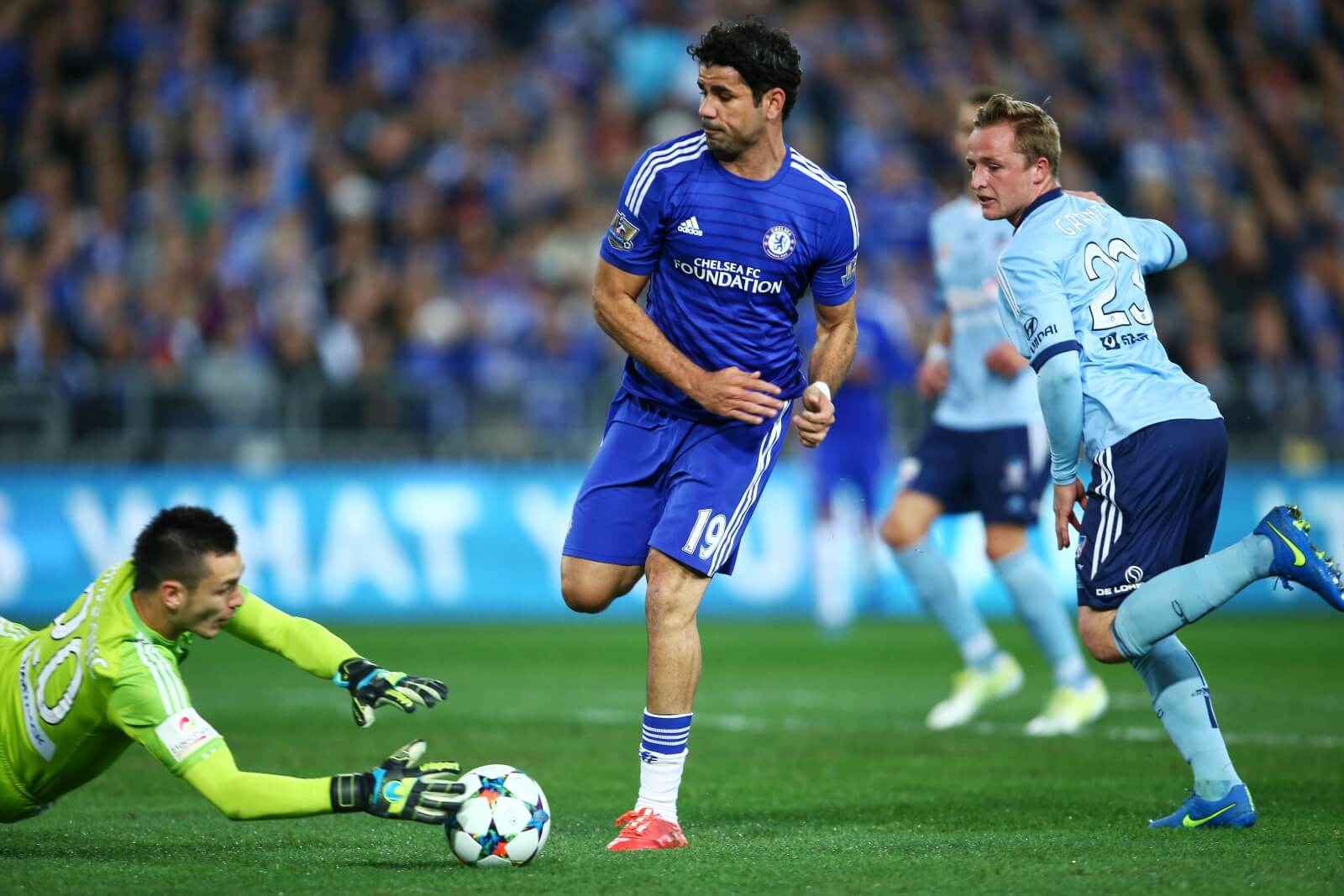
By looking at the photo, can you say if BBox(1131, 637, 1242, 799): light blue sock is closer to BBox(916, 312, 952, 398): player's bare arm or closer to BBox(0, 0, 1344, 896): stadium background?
BBox(0, 0, 1344, 896): stadium background

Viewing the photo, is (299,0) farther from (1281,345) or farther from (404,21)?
(1281,345)

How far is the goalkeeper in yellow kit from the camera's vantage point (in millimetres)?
4793

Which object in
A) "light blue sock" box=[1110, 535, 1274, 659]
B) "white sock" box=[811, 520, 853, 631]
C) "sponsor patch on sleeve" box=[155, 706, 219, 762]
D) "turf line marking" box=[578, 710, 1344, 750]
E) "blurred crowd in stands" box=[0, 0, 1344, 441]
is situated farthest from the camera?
"blurred crowd in stands" box=[0, 0, 1344, 441]

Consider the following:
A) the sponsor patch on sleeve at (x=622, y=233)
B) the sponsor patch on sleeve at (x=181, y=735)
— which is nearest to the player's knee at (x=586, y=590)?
the sponsor patch on sleeve at (x=622, y=233)

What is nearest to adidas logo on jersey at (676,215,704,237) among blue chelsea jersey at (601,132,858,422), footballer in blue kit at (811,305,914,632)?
blue chelsea jersey at (601,132,858,422)

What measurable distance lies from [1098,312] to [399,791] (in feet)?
9.48

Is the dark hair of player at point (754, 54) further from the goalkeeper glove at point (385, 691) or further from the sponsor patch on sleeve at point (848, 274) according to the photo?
the goalkeeper glove at point (385, 691)

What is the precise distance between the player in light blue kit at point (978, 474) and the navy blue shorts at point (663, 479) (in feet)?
10.6

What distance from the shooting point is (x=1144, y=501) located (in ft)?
18.8

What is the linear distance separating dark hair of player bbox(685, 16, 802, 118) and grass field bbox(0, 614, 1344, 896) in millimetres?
2614

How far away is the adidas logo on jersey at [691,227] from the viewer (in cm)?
593

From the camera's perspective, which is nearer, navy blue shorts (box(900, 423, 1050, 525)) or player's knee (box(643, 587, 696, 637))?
player's knee (box(643, 587, 696, 637))

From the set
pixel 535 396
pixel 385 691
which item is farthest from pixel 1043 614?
pixel 535 396

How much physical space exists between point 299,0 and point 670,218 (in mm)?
16593
